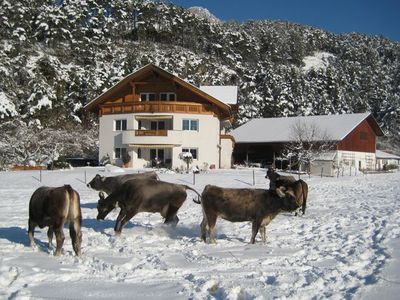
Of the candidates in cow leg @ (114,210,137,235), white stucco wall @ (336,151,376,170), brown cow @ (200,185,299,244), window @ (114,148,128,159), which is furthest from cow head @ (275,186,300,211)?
white stucco wall @ (336,151,376,170)

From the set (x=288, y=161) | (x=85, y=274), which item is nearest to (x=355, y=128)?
(x=288, y=161)

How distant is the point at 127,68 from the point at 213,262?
6375cm

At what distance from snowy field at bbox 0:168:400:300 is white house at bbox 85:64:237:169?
29707 mm

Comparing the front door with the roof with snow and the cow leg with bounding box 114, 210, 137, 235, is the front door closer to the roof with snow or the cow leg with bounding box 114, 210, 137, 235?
the roof with snow

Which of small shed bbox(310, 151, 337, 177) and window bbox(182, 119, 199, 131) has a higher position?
window bbox(182, 119, 199, 131)

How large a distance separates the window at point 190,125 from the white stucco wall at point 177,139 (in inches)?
11.6

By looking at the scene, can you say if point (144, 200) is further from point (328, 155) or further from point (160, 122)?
point (328, 155)

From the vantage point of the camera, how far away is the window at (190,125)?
4422 centimetres

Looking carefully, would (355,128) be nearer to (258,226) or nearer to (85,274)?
(258,226)

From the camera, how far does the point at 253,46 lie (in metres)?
109

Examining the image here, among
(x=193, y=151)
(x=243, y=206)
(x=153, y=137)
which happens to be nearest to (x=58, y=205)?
(x=243, y=206)

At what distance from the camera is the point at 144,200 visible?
1096cm

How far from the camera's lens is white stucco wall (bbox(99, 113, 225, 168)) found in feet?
142

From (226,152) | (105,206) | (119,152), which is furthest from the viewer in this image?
(226,152)
